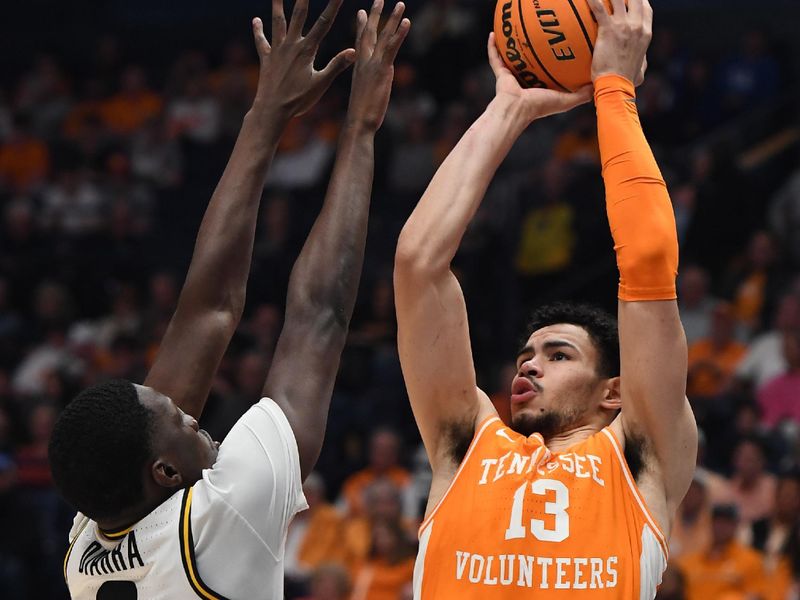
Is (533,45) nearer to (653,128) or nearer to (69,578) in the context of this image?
(69,578)

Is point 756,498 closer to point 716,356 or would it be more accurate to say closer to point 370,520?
point 716,356

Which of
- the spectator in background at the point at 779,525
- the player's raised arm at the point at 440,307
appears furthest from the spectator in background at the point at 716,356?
the player's raised arm at the point at 440,307

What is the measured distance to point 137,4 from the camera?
18203 millimetres

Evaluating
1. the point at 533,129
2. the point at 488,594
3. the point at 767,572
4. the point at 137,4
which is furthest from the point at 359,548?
the point at 137,4

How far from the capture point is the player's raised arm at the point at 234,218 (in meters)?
3.73

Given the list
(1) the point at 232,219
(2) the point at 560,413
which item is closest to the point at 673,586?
(2) the point at 560,413

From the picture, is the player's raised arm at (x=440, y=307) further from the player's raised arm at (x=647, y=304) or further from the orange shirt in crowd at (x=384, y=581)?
the orange shirt in crowd at (x=384, y=581)

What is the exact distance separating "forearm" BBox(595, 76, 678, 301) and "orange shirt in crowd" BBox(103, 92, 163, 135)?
12376 mm

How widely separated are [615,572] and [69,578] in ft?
4.64

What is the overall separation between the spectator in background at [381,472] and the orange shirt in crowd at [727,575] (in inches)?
94.2

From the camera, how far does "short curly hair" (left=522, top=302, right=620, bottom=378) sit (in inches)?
160

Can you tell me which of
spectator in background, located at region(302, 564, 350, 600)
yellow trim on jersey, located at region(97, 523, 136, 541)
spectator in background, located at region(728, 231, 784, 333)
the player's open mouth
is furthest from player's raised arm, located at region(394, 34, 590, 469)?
spectator in background, located at region(728, 231, 784, 333)

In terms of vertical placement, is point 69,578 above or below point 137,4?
below

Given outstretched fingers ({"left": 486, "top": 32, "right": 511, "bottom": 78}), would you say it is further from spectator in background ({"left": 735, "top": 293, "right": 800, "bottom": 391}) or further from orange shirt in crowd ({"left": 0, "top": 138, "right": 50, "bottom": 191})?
orange shirt in crowd ({"left": 0, "top": 138, "right": 50, "bottom": 191})
